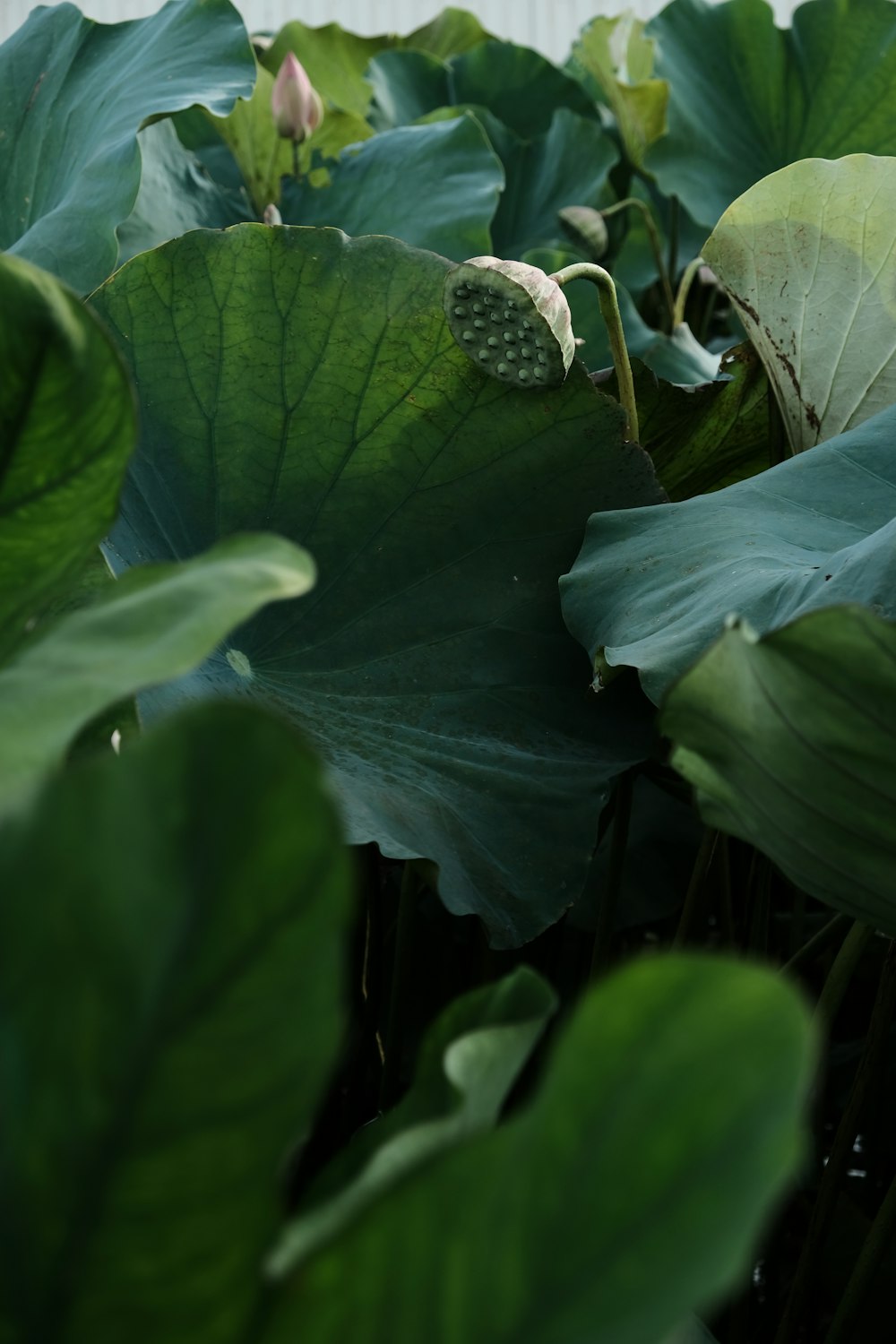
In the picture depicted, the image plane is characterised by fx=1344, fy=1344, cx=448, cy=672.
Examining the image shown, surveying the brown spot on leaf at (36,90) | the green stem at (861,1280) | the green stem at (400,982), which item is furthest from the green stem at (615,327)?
the brown spot on leaf at (36,90)

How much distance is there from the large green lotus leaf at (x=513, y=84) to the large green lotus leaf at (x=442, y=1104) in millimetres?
1640

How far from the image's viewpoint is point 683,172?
1431 millimetres

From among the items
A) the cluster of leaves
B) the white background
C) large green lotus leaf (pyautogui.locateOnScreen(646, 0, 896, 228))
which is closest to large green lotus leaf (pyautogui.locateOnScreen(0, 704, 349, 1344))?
the cluster of leaves

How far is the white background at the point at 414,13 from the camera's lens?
5531mm

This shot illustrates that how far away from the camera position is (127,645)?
21 cm

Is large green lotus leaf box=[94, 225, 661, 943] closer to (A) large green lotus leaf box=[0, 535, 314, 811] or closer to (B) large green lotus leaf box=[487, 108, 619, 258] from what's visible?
(A) large green lotus leaf box=[0, 535, 314, 811]

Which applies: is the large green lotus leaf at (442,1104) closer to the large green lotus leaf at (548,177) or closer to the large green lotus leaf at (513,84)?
the large green lotus leaf at (548,177)

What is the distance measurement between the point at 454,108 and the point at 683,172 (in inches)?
10.0

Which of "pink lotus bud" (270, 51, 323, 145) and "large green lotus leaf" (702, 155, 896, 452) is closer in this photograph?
"large green lotus leaf" (702, 155, 896, 452)

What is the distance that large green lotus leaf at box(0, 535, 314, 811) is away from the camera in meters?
0.20

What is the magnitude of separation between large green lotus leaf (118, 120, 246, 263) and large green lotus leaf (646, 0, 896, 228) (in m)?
0.49

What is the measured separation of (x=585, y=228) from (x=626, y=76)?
912 millimetres

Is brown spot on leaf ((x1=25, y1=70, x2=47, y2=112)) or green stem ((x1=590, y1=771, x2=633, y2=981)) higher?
brown spot on leaf ((x1=25, y1=70, x2=47, y2=112))

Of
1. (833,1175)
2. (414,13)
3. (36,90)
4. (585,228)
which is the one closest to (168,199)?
(36,90)
